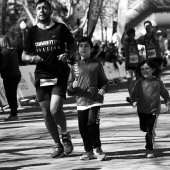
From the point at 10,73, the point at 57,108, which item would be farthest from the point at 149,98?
the point at 10,73

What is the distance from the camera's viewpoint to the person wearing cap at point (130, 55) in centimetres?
1527

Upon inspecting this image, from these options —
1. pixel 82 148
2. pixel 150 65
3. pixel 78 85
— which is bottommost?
pixel 82 148

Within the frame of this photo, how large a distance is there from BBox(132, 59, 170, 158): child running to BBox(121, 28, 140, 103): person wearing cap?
7031mm

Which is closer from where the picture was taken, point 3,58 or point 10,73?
point 3,58

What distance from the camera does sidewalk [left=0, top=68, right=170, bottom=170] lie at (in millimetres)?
7422

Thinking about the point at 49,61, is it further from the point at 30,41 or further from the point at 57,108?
the point at 57,108

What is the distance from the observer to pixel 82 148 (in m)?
8.77

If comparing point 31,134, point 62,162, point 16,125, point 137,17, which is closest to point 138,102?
point 62,162

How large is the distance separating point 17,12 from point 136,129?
60.7 metres

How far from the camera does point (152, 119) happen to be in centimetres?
800

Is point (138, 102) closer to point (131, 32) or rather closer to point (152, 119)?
point (152, 119)

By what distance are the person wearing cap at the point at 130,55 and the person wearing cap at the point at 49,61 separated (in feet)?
23.3

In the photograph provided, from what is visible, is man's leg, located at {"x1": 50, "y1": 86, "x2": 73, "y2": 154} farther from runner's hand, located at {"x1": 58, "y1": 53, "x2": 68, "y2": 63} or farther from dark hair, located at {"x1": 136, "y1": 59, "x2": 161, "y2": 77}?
dark hair, located at {"x1": 136, "y1": 59, "x2": 161, "y2": 77}

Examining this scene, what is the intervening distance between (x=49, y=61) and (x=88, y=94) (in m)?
Result: 0.62
